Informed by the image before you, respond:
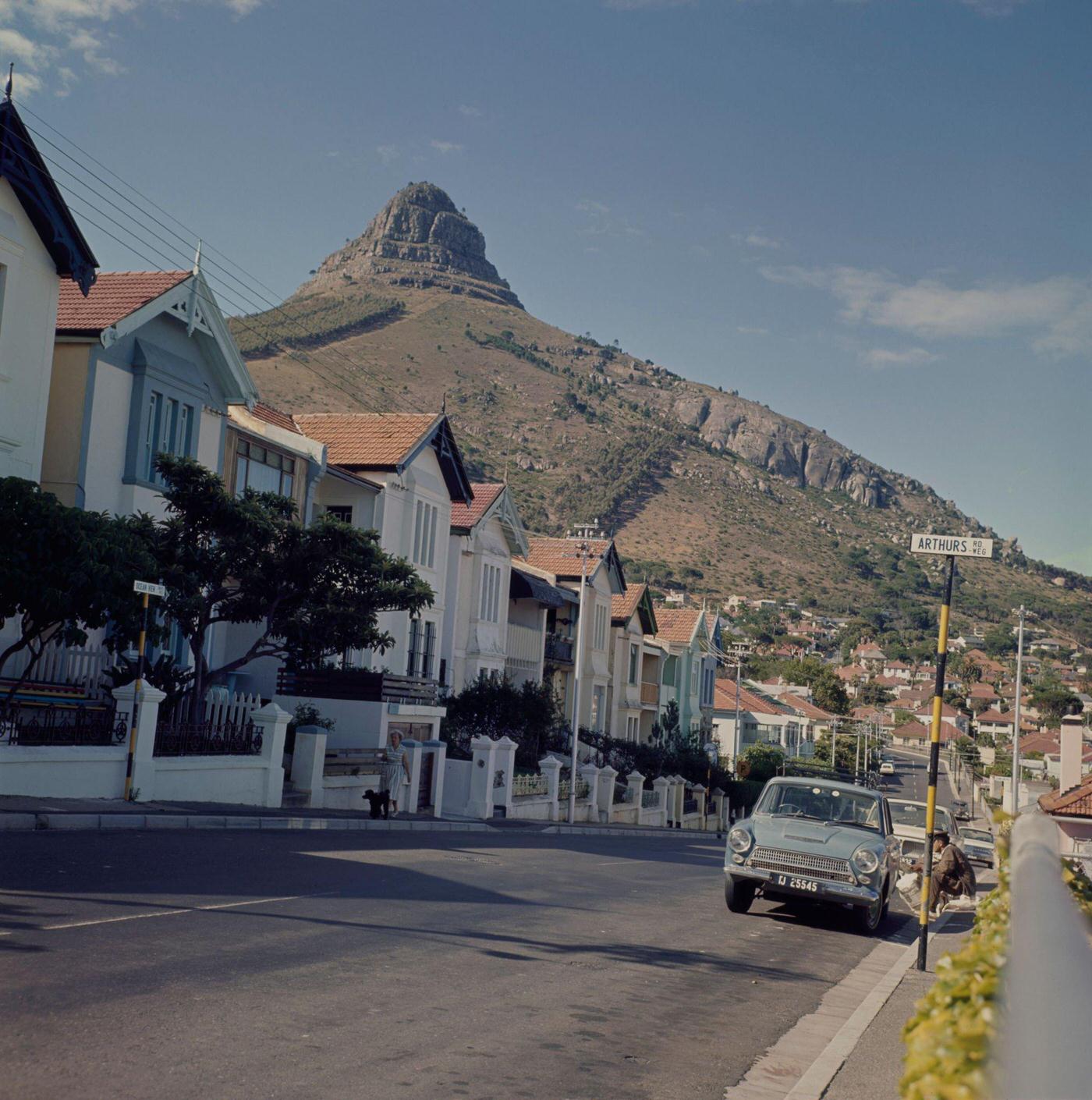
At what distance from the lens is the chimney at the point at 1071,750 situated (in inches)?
1567

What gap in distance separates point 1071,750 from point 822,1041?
1372 inches

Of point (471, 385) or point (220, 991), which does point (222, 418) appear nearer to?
point (220, 991)

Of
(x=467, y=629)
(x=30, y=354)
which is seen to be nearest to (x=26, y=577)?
(x=30, y=354)

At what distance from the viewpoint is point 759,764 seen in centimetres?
7338

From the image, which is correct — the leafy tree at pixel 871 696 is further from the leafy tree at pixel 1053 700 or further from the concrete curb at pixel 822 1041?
the concrete curb at pixel 822 1041

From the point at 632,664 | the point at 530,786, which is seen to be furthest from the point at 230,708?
the point at 632,664

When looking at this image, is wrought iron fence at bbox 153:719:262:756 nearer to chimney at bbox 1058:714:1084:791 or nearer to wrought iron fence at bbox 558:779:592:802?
wrought iron fence at bbox 558:779:592:802

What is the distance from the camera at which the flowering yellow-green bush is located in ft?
8.84

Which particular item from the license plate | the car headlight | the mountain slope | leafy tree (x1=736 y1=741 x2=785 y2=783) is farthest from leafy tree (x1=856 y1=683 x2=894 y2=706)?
the license plate

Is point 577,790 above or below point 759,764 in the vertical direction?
below

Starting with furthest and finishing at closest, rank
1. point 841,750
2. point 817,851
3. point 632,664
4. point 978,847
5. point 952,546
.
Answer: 1. point 841,750
2. point 632,664
3. point 978,847
4. point 817,851
5. point 952,546

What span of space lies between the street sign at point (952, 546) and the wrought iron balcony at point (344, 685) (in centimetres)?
2085

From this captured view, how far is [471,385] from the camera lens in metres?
165

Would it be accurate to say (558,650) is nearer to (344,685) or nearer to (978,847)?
(978,847)
